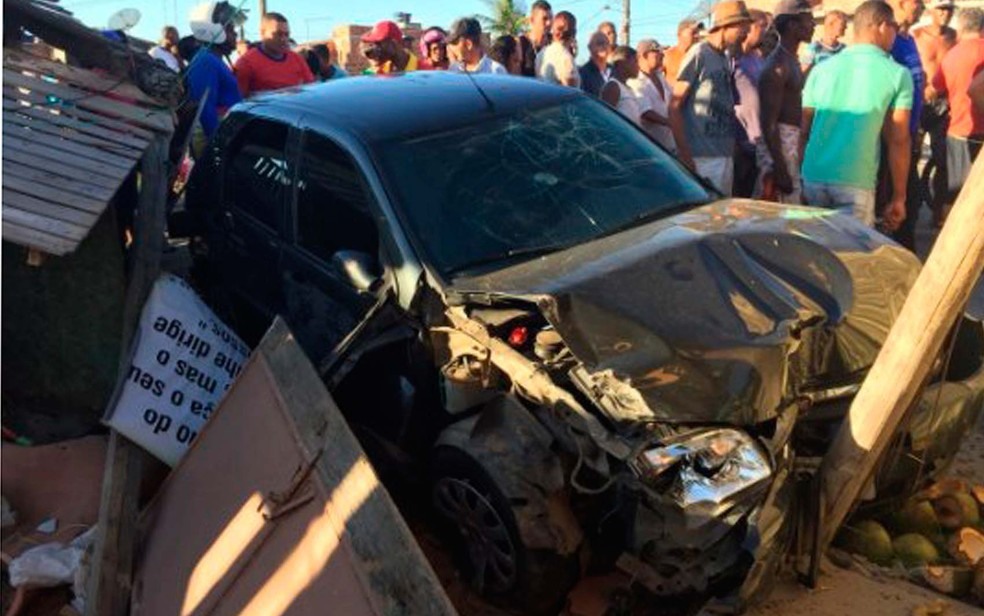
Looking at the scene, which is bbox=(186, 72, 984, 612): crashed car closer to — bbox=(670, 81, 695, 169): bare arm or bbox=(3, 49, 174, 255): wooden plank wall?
bbox=(3, 49, 174, 255): wooden plank wall

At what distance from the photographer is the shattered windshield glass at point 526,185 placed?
3.70m

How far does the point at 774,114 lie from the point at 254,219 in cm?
338

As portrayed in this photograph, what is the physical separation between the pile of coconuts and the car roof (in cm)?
231

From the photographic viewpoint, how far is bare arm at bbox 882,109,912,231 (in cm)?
545

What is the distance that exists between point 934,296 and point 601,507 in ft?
3.87

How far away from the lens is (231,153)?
16.4 feet

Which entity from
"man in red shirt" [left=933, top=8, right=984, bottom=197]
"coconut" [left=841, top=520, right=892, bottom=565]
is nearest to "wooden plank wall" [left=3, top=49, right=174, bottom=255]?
"coconut" [left=841, top=520, right=892, bottom=565]

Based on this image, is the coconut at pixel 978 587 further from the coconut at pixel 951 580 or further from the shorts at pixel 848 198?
the shorts at pixel 848 198

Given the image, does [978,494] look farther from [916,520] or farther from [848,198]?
[848,198]

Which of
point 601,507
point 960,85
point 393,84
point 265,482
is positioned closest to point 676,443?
point 601,507

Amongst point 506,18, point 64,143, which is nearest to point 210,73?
point 64,143

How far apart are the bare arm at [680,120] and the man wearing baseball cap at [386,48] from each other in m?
2.26

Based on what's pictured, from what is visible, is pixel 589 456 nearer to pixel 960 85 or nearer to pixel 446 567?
pixel 446 567

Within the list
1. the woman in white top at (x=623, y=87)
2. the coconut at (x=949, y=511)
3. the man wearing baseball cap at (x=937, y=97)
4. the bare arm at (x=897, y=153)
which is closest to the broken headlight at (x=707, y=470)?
the coconut at (x=949, y=511)
